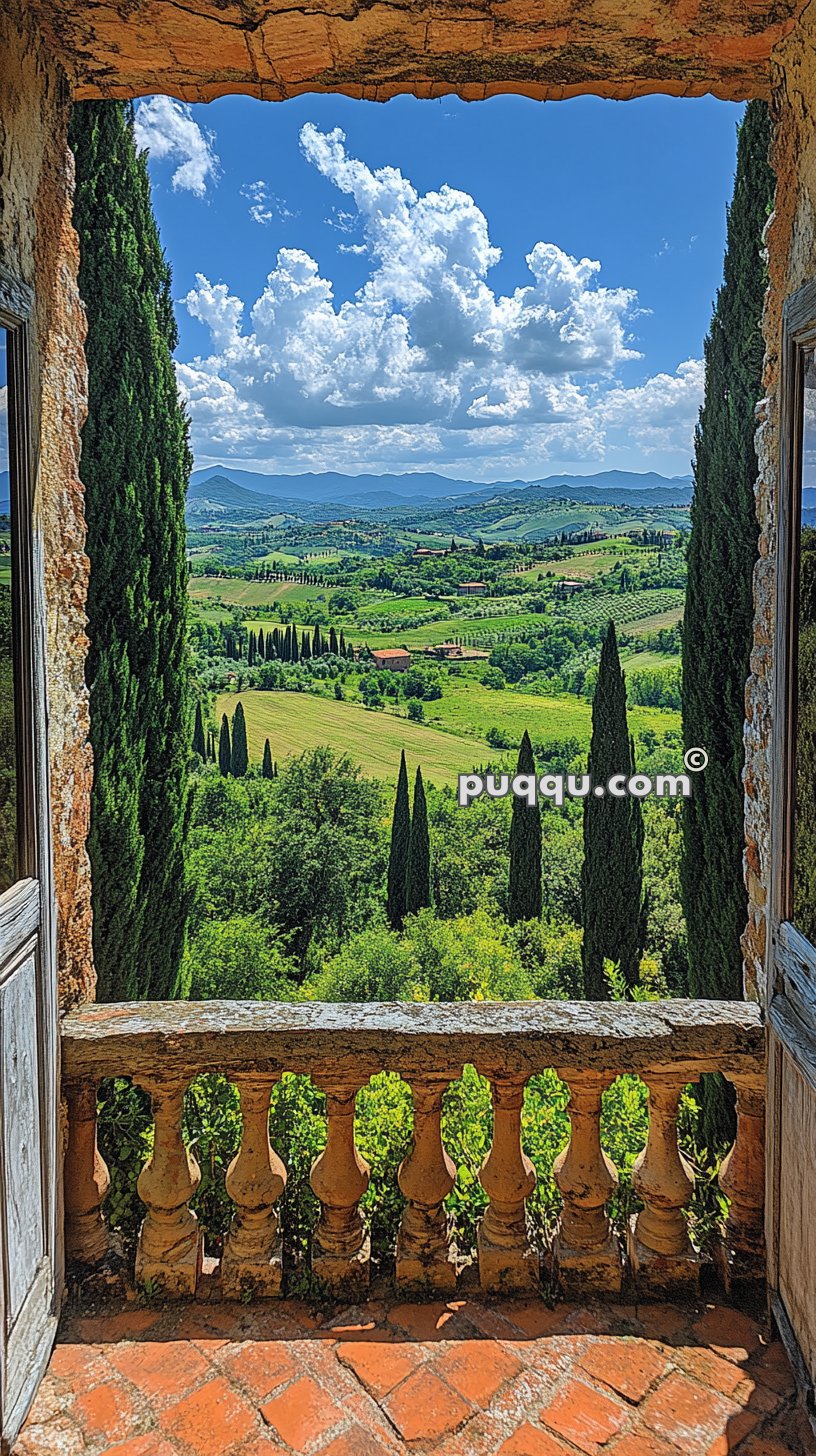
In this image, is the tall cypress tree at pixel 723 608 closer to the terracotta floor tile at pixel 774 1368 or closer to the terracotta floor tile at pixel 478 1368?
the terracotta floor tile at pixel 774 1368

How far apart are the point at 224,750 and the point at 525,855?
8.24 metres

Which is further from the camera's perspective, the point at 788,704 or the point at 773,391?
the point at 773,391

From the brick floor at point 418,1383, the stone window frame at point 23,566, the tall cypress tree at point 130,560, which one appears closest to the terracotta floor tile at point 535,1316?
the brick floor at point 418,1383

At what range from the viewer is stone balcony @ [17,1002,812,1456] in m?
1.53

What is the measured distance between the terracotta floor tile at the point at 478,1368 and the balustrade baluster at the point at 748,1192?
53 centimetres

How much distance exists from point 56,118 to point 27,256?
40 centimetres

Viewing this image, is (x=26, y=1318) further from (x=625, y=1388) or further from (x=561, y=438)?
(x=561, y=438)

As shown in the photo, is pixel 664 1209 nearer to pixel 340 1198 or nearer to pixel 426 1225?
pixel 426 1225

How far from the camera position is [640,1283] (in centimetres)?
167

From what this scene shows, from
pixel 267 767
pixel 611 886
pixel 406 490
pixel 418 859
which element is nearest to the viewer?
pixel 611 886

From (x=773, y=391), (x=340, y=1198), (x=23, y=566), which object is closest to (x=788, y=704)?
(x=773, y=391)

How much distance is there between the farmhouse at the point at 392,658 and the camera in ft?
69.8

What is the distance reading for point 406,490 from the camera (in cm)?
1823

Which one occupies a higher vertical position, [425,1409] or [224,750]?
[425,1409]
